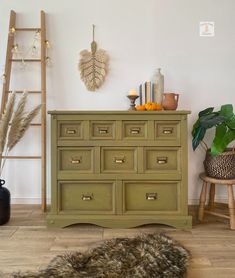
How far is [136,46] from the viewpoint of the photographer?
271 centimetres

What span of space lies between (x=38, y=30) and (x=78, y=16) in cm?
43

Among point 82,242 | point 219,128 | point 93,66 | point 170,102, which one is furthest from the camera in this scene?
point 93,66

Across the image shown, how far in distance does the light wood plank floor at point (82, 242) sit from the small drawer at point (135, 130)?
77 centimetres

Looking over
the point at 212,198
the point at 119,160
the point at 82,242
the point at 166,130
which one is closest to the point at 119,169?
the point at 119,160

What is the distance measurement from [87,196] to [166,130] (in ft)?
2.83

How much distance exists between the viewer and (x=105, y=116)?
2.18 meters

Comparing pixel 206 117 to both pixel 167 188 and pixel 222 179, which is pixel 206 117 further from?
pixel 167 188

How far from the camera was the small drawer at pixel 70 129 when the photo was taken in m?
2.20

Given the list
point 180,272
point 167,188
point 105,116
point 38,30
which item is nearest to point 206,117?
point 167,188

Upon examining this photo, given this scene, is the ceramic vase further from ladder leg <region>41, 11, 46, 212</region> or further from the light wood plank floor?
ladder leg <region>41, 11, 46, 212</region>

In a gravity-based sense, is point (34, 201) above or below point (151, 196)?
below

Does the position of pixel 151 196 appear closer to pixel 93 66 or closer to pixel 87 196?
pixel 87 196

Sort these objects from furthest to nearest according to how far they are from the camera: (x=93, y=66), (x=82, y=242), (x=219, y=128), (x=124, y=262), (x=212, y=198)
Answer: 1. (x=93, y=66)
2. (x=212, y=198)
3. (x=219, y=128)
4. (x=82, y=242)
5. (x=124, y=262)

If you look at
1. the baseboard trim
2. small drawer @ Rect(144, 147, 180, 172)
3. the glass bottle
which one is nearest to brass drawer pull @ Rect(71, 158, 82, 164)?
small drawer @ Rect(144, 147, 180, 172)
